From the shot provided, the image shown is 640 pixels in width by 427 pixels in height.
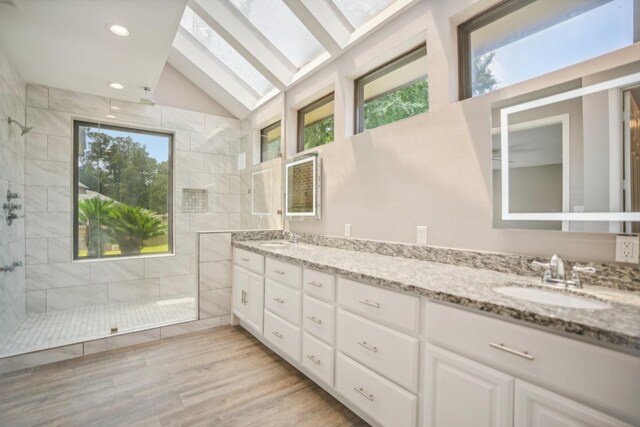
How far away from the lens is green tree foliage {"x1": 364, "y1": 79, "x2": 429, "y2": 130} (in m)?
2.17

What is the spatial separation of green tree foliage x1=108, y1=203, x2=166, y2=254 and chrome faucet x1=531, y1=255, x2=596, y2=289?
13.3 feet

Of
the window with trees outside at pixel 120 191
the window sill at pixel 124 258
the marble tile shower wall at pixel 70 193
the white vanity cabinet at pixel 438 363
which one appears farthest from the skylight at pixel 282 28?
the window sill at pixel 124 258

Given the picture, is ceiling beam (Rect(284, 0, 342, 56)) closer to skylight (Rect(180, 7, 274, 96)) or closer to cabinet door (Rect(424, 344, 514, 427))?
skylight (Rect(180, 7, 274, 96))

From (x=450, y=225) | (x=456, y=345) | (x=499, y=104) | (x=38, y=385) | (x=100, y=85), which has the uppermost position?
(x=100, y=85)

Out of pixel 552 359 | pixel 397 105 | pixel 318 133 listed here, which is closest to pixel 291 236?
pixel 318 133

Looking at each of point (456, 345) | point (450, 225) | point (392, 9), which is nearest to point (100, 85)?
point (392, 9)

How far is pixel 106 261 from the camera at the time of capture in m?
3.63

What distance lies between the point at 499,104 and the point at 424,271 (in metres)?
0.97

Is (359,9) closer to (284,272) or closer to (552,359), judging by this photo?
(284,272)

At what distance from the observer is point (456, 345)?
3.80 feet

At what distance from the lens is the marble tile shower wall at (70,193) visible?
327 cm

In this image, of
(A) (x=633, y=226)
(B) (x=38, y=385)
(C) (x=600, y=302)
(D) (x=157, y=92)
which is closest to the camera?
(C) (x=600, y=302)

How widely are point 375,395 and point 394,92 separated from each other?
2.10 meters

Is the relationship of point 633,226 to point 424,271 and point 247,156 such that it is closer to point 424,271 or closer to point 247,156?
point 424,271
